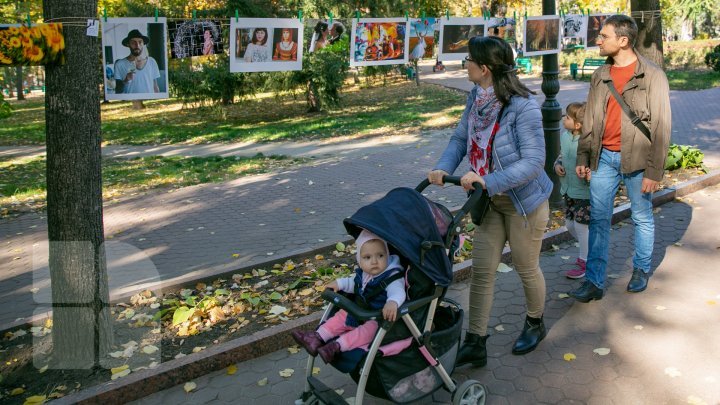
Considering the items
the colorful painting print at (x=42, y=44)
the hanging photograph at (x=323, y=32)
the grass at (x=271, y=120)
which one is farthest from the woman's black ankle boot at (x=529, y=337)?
the grass at (x=271, y=120)

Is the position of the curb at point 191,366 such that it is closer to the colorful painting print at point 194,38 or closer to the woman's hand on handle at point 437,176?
the woman's hand on handle at point 437,176

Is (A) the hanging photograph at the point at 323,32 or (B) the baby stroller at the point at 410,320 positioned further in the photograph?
(A) the hanging photograph at the point at 323,32

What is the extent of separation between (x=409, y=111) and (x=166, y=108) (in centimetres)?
1400

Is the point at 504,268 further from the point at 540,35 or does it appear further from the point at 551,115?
the point at 540,35

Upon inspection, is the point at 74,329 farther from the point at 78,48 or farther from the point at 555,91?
the point at 555,91

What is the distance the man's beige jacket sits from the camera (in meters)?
4.41

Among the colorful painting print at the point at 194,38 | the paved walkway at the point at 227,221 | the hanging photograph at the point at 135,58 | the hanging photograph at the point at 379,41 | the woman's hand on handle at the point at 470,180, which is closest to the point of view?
the woman's hand on handle at the point at 470,180

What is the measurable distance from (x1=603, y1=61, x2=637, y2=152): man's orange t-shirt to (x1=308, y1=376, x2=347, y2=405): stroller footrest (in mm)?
2797

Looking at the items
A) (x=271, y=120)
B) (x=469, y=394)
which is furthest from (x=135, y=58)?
(x=271, y=120)

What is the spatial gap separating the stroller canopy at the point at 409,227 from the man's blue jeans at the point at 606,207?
1.90 m

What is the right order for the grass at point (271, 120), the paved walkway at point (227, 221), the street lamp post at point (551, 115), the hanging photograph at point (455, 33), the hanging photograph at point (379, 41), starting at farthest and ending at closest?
1. the grass at point (271, 120)
2. the hanging photograph at point (455, 33)
3. the hanging photograph at point (379, 41)
4. the street lamp post at point (551, 115)
5. the paved walkway at point (227, 221)

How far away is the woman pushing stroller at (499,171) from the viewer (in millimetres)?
3518

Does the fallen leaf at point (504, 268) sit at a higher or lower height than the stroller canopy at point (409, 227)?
lower

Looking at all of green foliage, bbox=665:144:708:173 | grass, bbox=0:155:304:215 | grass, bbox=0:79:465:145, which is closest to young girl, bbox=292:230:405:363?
green foliage, bbox=665:144:708:173
